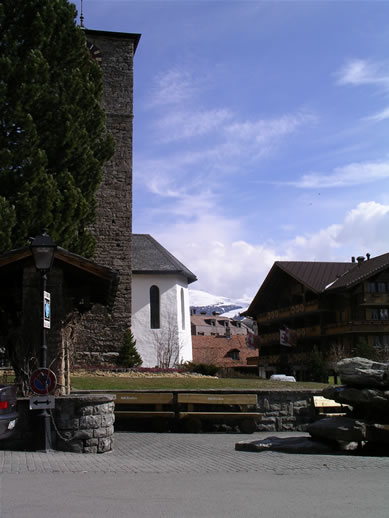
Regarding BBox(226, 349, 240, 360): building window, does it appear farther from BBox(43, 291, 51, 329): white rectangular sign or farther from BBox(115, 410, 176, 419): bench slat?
BBox(43, 291, 51, 329): white rectangular sign

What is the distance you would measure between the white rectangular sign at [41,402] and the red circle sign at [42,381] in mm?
103

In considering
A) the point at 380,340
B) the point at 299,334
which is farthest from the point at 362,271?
the point at 299,334

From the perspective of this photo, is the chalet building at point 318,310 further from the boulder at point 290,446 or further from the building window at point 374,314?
the boulder at point 290,446

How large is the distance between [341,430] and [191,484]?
14.7ft

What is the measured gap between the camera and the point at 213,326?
111562 mm

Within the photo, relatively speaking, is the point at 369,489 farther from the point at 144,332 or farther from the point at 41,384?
the point at 144,332

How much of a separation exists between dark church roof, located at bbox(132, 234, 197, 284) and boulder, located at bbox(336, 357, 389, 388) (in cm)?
2886

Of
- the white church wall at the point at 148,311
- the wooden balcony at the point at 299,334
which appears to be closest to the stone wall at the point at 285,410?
the white church wall at the point at 148,311

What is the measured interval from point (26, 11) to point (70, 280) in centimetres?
1500

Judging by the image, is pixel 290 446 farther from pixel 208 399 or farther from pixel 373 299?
pixel 373 299

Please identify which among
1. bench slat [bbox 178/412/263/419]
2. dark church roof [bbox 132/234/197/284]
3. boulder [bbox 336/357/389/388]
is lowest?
bench slat [bbox 178/412/263/419]

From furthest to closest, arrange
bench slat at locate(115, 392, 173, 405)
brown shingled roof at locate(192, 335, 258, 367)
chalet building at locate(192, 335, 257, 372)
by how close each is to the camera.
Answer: chalet building at locate(192, 335, 257, 372)
brown shingled roof at locate(192, 335, 258, 367)
bench slat at locate(115, 392, 173, 405)

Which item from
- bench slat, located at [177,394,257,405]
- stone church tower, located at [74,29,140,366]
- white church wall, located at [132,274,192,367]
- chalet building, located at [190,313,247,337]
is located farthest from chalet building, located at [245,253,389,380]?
chalet building, located at [190,313,247,337]

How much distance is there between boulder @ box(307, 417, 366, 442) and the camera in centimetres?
1218
